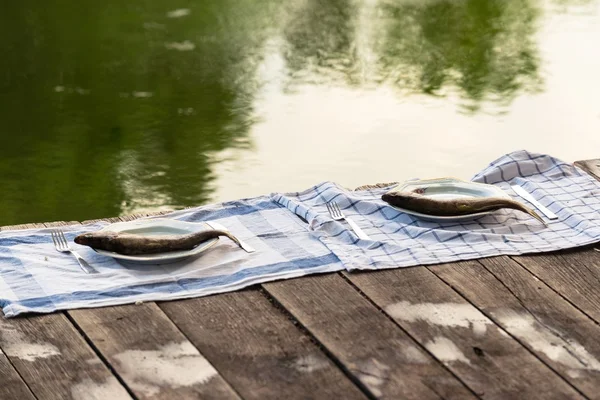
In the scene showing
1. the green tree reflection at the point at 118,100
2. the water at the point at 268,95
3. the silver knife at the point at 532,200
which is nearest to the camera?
Result: the silver knife at the point at 532,200

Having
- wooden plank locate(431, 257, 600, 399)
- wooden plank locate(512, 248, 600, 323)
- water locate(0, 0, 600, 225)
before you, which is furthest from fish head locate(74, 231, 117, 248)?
water locate(0, 0, 600, 225)

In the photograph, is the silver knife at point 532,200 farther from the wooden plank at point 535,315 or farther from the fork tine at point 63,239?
the fork tine at point 63,239

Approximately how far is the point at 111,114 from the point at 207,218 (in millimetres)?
1733

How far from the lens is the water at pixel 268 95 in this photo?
3.32 meters

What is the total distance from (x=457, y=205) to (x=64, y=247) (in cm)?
68

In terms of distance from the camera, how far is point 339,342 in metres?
1.60

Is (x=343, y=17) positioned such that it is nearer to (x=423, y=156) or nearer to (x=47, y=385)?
(x=423, y=156)

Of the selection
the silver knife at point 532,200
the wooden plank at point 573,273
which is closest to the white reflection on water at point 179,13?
the silver knife at point 532,200

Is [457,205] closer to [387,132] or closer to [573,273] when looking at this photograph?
[573,273]

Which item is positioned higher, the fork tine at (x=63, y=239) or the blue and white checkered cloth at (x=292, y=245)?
the fork tine at (x=63, y=239)

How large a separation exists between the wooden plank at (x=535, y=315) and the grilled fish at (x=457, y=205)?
144 millimetres

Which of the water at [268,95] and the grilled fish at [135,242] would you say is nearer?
the grilled fish at [135,242]

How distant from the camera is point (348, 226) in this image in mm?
1997

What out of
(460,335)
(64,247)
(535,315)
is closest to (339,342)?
(460,335)
